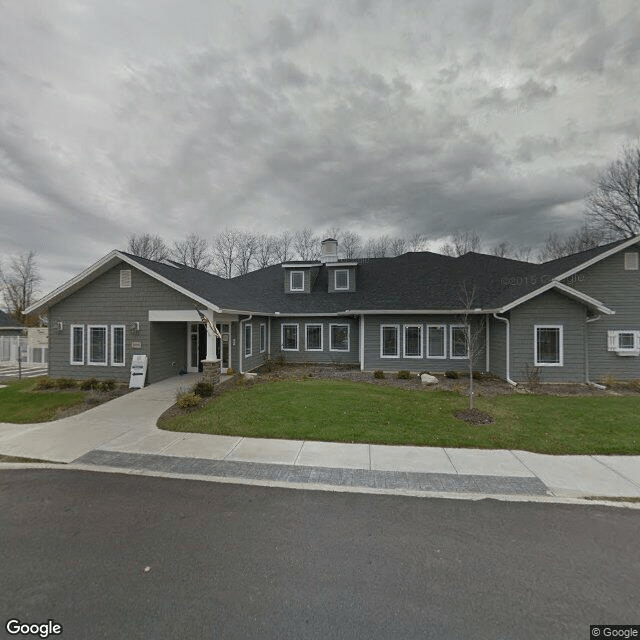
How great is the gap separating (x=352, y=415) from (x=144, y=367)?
8766mm

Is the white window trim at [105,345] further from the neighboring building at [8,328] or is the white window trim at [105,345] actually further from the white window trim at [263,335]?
the neighboring building at [8,328]

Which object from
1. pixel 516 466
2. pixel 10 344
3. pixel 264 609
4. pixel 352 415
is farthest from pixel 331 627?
pixel 10 344

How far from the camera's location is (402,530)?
4.14 m

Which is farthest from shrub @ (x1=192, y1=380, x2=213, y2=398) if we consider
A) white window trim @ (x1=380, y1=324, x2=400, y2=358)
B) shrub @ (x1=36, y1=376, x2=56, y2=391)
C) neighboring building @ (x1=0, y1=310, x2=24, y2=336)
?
neighboring building @ (x1=0, y1=310, x2=24, y2=336)

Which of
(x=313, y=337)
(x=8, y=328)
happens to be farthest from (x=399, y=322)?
(x=8, y=328)

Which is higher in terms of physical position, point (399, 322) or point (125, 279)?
point (125, 279)

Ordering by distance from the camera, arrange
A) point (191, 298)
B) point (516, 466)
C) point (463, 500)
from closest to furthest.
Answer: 1. point (463, 500)
2. point (516, 466)
3. point (191, 298)

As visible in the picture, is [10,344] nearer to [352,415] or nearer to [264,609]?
[352,415]

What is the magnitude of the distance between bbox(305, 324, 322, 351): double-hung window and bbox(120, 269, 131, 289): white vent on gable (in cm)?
922

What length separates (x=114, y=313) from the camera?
13711 mm

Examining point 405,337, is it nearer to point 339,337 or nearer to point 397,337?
point 397,337

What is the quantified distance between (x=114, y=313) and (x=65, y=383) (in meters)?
3.12

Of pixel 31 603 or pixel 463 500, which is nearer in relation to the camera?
pixel 31 603

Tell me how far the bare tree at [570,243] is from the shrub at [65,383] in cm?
3982
